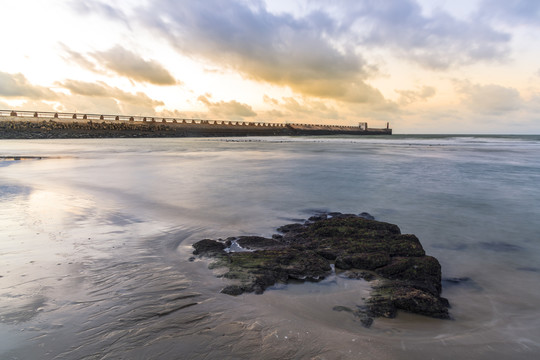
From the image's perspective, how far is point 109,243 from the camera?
14.3 ft

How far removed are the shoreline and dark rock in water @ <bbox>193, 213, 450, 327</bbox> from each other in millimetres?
44258

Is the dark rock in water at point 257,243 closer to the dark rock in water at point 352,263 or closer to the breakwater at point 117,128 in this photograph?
the dark rock in water at point 352,263

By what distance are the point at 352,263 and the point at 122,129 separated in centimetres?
5241

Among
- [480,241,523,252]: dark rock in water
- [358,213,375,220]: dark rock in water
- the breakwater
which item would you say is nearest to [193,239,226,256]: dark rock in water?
[358,213,375,220]: dark rock in water

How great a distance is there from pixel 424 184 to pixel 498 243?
19.5 feet

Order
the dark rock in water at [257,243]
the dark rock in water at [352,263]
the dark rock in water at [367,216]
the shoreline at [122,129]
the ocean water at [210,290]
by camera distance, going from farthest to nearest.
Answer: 1. the shoreline at [122,129]
2. the dark rock in water at [367,216]
3. the dark rock in water at [257,243]
4. the dark rock in water at [352,263]
5. the ocean water at [210,290]

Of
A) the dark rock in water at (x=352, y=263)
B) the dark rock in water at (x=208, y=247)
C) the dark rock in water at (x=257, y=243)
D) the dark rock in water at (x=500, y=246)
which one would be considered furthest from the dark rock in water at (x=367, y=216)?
the dark rock in water at (x=208, y=247)

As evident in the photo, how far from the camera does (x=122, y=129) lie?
49844mm

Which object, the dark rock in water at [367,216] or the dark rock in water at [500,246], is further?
the dark rock in water at [367,216]

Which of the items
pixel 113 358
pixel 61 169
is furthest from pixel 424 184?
pixel 61 169

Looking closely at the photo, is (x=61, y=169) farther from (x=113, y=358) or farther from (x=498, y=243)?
(x=498, y=243)

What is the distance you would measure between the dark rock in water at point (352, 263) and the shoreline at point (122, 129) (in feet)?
145

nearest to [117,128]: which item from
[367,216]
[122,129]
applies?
[122,129]

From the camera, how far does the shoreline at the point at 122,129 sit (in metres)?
39.3
